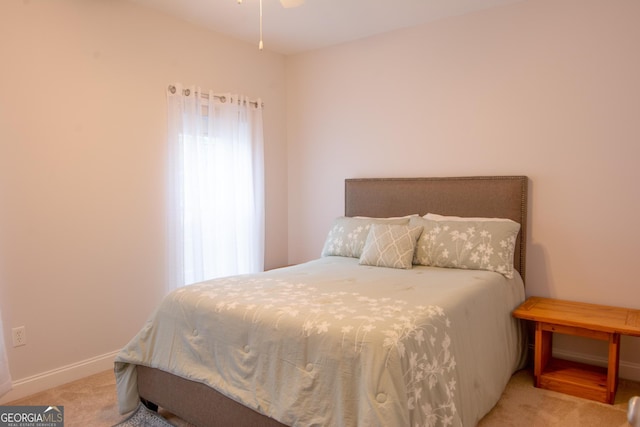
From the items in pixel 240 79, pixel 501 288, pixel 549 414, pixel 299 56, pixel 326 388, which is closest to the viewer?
pixel 326 388

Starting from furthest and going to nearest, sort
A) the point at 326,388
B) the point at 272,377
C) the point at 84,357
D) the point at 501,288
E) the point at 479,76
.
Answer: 1. the point at 479,76
2. the point at 84,357
3. the point at 501,288
4. the point at 272,377
5. the point at 326,388

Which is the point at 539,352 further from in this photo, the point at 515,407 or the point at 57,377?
the point at 57,377

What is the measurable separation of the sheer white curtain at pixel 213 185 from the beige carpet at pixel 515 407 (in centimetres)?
96

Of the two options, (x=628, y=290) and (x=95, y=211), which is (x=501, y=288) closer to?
(x=628, y=290)

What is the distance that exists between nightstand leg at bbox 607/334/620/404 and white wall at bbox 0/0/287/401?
3.01 meters

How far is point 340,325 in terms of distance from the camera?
178 centimetres

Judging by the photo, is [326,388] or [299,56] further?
[299,56]

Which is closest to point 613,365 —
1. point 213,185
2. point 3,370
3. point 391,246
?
point 391,246

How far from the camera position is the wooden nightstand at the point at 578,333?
2.44 m

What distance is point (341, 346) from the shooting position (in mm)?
1696

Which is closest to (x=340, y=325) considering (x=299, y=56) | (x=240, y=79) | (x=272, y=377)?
(x=272, y=377)

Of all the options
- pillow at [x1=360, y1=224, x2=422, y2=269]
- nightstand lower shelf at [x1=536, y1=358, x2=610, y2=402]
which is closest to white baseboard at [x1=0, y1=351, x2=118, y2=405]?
pillow at [x1=360, y1=224, x2=422, y2=269]

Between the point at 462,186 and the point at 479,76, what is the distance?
0.83m

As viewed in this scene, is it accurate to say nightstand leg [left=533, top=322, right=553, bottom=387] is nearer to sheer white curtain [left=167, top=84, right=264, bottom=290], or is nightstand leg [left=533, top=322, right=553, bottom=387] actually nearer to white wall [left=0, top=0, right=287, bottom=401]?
sheer white curtain [left=167, top=84, right=264, bottom=290]
